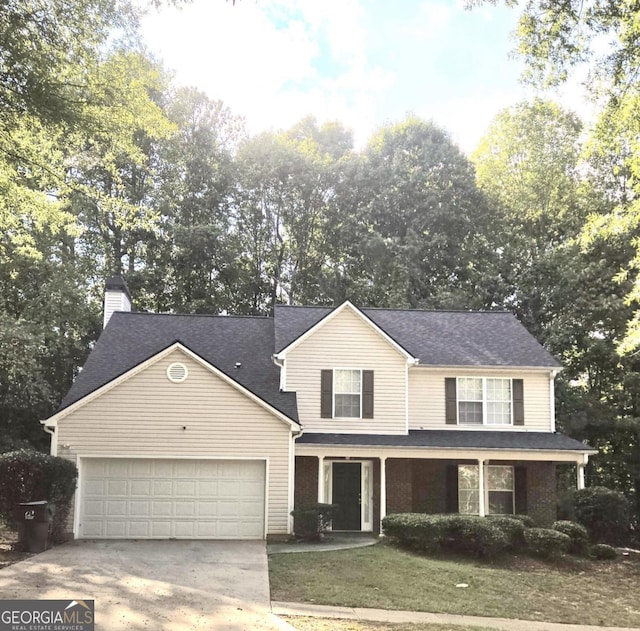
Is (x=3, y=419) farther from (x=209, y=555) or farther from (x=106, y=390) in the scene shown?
(x=209, y=555)

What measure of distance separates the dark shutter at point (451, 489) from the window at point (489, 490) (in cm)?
23

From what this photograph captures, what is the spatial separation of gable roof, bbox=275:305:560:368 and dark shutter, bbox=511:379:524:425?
0.60 m

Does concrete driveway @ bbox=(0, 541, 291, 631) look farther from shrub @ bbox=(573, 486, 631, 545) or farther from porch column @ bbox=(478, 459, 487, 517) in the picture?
shrub @ bbox=(573, 486, 631, 545)

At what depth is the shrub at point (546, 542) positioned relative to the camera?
1497cm

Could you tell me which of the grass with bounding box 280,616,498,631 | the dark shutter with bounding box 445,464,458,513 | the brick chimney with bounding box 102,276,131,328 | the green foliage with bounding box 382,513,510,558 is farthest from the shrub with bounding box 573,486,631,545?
the brick chimney with bounding box 102,276,131,328

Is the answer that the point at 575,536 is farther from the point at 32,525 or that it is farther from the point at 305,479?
the point at 32,525

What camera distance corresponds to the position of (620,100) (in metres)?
10.5

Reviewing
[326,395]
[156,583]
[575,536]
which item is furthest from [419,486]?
[156,583]

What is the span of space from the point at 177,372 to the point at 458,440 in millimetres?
7897

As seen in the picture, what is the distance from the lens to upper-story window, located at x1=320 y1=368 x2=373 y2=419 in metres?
19.5

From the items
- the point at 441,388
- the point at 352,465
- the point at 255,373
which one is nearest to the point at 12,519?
the point at 255,373

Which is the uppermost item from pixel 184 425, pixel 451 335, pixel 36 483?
pixel 451 335

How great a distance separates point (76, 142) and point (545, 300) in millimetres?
22528

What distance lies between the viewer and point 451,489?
1930 cm
